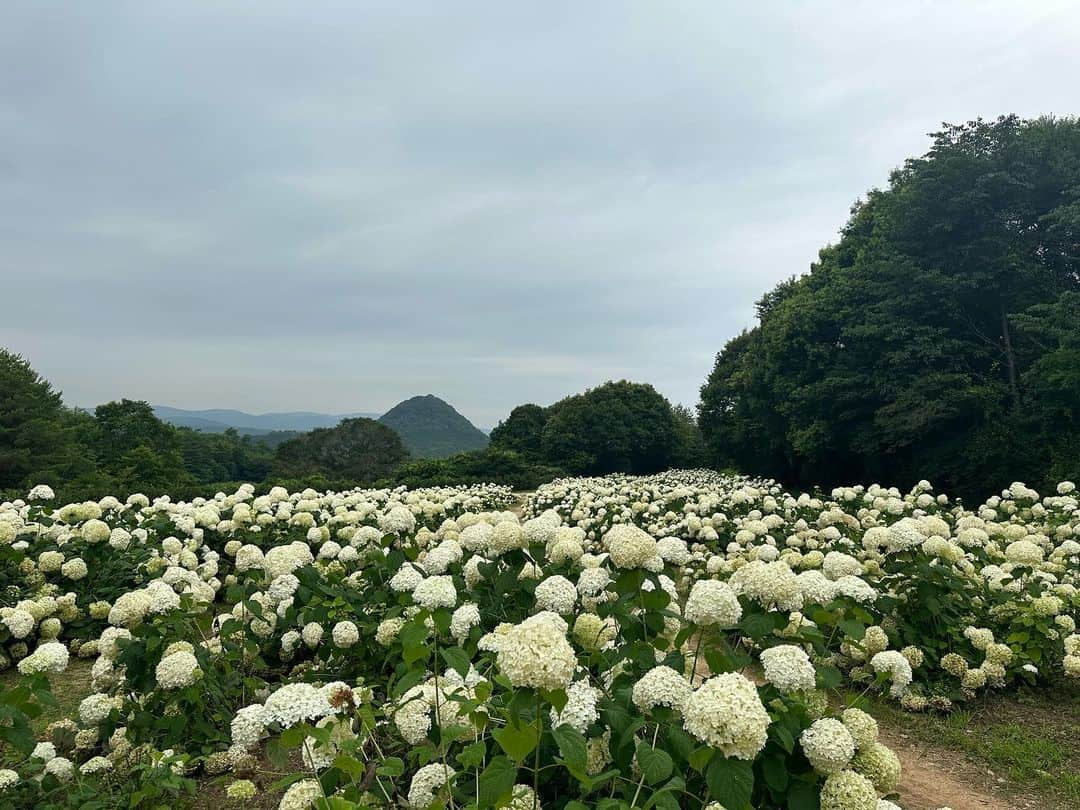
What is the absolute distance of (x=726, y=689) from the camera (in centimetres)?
189

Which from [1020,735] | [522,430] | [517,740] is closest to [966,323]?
[1020,735]

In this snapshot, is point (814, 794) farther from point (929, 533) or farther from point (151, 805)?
point (929, 533)

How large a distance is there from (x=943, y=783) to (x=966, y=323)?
23.1 meters

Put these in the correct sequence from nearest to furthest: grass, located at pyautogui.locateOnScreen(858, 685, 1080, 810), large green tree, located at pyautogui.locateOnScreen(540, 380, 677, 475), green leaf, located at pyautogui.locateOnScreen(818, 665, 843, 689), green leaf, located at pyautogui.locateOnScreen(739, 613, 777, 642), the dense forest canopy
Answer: green leaf, located at pyautogui.locateOnScreen(818, 665, 843, 689) → green leaf, located at pyautogui.locateOnScreen(739, 613, 777, 642) → grass, located at pyautogui.locateOnScreen(858, 685, 1080, 810) → the dense forest canopy → large green tree, located at pyautogui.locateOnScreen(540, 380, 677, 475)

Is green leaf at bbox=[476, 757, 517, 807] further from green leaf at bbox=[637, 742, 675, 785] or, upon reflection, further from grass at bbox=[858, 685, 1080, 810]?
grass at bbox=[858, 685, 1080, 810]

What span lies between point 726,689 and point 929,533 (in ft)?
16.8

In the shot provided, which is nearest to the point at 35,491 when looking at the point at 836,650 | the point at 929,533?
the point at 836,650

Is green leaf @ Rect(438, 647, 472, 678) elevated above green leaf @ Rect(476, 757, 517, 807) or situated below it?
above

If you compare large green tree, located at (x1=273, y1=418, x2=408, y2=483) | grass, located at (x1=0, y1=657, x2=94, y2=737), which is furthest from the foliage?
grass, located at (x1=0, y1=657, x2=94, y2=737)

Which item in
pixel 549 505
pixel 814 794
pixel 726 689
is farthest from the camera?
pixel 549 505

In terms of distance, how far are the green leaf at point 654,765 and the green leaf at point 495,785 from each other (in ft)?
1.31

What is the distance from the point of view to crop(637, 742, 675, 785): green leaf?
1778 mm

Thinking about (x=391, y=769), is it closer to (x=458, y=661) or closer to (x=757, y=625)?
(x=458, y=661)

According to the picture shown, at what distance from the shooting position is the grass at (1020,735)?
4320 millimetres
